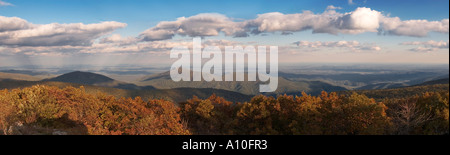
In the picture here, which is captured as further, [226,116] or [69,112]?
[69,112]

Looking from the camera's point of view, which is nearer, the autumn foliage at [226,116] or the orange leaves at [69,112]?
the autumn foliage at [226,116]

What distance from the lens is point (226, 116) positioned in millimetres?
30438

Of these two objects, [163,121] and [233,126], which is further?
[233,126]

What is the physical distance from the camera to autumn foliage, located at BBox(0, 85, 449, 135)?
22.0m

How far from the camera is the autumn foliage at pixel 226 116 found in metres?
A: 22.0

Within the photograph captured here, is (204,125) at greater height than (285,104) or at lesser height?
lesser

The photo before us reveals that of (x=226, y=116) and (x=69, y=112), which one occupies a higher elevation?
(x=69, y=112)

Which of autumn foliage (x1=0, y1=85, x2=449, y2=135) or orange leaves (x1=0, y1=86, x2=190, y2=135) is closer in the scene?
autumn foliage (x1=0, y1=85, x2=449, y2=135)
